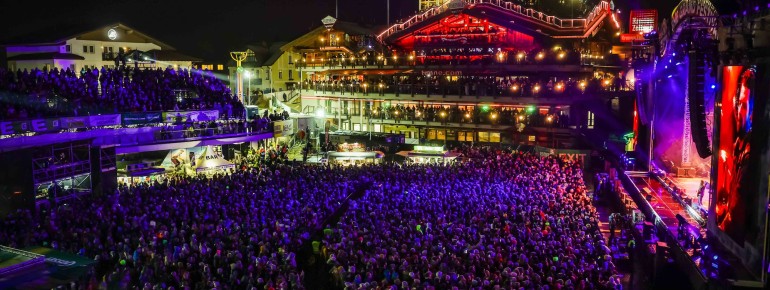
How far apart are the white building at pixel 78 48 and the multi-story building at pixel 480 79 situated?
1255 cm

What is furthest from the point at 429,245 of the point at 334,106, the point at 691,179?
the point at 334,106

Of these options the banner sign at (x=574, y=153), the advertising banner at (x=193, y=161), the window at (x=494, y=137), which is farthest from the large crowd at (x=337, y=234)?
the window at (x=494, y=137)

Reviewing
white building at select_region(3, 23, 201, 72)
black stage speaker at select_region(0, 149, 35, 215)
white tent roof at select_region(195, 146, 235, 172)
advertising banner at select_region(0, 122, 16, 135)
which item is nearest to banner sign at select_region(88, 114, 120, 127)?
Answer: black stage speaker at select_region(0, 149, 35, 215)

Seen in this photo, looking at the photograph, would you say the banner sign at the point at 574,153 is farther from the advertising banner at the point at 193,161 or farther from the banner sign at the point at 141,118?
the banner sign at the point at 141,118

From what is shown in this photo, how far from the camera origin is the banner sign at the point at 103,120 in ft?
86.5

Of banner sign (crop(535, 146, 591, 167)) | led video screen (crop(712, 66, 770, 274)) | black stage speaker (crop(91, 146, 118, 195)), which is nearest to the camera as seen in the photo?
led video screen (crop(712, 66, 770, 274))

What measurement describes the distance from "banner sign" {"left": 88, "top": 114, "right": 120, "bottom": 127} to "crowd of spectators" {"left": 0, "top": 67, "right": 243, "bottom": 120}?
59cm

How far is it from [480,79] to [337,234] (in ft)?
86.7

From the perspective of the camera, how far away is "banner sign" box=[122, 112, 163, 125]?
92.5ft

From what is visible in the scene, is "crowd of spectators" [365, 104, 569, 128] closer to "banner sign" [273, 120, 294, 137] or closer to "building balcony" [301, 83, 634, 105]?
"building balcony" [301, 83, 634, 105]

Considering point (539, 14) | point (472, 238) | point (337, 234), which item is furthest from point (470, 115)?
point (337, 234)

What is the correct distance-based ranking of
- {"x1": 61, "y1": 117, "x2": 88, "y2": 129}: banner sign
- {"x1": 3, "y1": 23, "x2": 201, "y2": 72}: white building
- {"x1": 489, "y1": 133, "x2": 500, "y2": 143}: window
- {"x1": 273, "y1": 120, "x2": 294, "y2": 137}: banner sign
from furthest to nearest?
{"x1": 489, "y1": 133, "x2": 500, "y2": 143}: window, {"x1": 3, "y1": 23, "x2": 201, "y2": 72}: white building, {"x1": 273, "y1": 120, "x2": 294, "y2": 137}: banner sign, {"x1": 61, "y1": 117, "x2": 88, "y2": 129}: banner sign

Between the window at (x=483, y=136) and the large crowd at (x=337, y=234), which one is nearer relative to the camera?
the large crowd at (x=337, y=234)

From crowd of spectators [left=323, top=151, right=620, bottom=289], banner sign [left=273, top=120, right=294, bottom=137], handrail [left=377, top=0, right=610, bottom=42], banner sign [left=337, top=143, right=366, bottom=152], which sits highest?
handrail [left=377, top=0, right=610, bottom=42]
